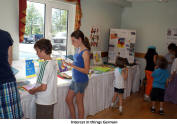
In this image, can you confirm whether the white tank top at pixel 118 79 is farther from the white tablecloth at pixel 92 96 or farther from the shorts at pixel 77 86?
the shorts at pixel 77 86

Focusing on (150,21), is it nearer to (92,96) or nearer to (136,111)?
(136,111)

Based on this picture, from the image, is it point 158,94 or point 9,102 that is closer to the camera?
point 9,102

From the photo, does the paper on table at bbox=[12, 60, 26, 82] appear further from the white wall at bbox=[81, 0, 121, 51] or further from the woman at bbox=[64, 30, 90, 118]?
the white wall at bbox=[81, 0, 121, 51]

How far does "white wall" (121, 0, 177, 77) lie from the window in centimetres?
205

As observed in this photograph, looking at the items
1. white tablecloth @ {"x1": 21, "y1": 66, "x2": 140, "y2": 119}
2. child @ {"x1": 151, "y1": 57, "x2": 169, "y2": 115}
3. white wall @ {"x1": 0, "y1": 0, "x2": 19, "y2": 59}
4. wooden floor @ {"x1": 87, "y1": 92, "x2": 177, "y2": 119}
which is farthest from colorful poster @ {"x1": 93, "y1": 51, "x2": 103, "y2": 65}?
white wall @ {"x1": 0, "y1": 0, "x2": 19, "y2": 59}

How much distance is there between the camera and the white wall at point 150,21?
445cm

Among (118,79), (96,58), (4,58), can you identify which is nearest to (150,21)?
(96,58)

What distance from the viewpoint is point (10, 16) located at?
2.55m

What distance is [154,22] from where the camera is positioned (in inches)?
184

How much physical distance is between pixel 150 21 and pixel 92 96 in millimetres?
2787

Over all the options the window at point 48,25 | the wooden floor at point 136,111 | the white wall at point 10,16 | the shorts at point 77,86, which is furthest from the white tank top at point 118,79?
the white wall at point 10,16

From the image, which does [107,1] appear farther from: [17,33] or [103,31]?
[17,33]

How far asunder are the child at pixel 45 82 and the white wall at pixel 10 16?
1.06 metres

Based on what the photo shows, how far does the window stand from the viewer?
9.64 feet
